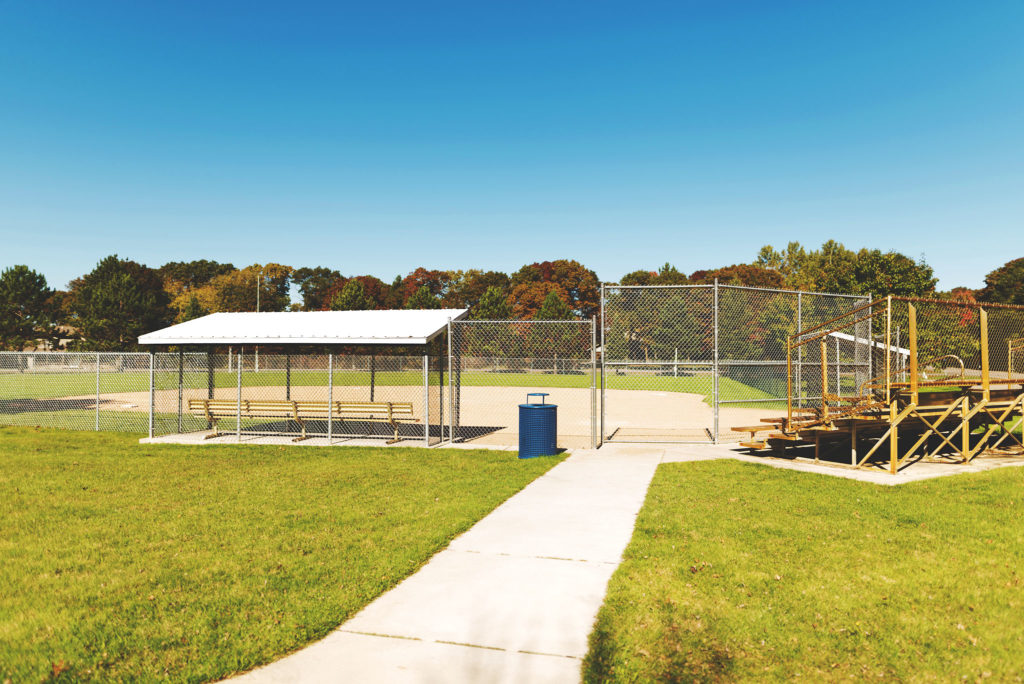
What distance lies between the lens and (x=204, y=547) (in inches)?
237

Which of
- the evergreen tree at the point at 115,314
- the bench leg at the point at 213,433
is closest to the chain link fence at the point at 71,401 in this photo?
the bench leg at the point at 213,433

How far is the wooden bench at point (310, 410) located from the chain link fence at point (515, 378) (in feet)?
4.41

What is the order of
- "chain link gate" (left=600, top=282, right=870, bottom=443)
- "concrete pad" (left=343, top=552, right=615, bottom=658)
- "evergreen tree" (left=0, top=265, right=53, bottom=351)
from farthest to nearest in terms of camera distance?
"evergreen tree" (left=0, top=265, right=53, bottom=351), "chain link gate" (left=600, top=282, right=870, bottom=443), "concrete pad" (left=343, top=552, right=615, bottom=658)

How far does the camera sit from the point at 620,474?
9.66m

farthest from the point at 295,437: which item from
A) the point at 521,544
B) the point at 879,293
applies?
the point at 879,293

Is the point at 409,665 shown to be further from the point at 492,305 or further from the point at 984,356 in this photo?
the point at 492,305

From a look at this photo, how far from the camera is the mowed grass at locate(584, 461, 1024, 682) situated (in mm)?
3816

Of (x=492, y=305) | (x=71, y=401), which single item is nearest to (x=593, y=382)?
(x=71, y=401)

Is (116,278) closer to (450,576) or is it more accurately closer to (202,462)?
(202,462)

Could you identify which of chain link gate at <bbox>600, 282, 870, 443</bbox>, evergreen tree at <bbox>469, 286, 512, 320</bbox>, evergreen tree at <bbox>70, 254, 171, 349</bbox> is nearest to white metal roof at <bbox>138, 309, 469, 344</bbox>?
chain link gate at <bbox>600, 282, 870, 443</bbox>

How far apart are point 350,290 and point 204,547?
2311 inches

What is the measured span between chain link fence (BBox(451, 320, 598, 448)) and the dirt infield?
48 mm

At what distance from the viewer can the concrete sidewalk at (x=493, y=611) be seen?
3.72m

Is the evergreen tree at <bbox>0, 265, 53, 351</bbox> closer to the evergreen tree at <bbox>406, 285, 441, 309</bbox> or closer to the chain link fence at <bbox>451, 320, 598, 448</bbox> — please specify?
the evergreen tree at <bbox>406, 285, 441, 309</bbox>
